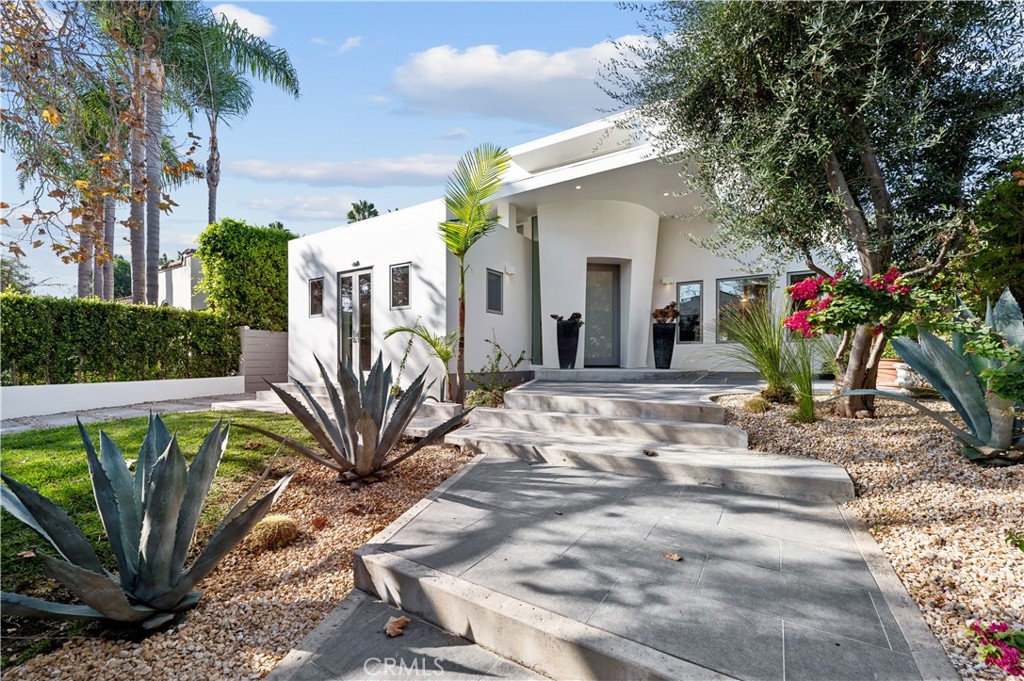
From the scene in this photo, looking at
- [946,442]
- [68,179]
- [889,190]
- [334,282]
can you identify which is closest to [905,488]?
[946,442]

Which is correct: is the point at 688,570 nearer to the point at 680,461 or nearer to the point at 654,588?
the point at 654,588

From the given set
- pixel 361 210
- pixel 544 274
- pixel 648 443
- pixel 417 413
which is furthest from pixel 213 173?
pixel 648 443

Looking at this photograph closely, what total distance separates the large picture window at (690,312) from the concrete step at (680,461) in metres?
6.35

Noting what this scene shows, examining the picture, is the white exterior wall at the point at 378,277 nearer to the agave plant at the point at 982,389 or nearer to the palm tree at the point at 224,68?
the agave plant at the point at 982,389

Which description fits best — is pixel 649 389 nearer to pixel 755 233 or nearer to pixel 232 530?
pixel 755 233

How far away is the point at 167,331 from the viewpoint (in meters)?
9.75

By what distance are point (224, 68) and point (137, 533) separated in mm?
16575

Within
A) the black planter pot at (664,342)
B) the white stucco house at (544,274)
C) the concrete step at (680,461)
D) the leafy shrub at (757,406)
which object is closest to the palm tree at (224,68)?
the white stucco house at (544,274)

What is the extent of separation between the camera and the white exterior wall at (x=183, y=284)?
21906 millimetres

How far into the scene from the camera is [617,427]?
4938 millimetres

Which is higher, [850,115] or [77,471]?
[850,115]

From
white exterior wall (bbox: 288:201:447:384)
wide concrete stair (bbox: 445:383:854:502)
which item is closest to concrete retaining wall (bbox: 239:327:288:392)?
white exterior wall (bbox: 288:201:447:384)

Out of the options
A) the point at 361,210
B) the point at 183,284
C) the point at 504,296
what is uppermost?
the point at 361,210

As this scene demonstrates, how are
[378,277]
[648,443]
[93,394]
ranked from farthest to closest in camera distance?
1. [378,277]
2. [93,394]
3. [648,443]
